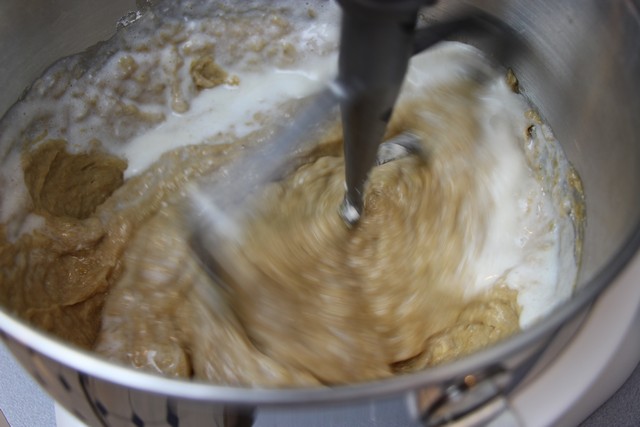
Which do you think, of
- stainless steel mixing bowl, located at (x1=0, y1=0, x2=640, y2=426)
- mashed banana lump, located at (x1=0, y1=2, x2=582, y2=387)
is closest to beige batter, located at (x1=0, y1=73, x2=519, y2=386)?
mashed banana lump, located at (x1=0, y1=2, x2=582, y2=387)

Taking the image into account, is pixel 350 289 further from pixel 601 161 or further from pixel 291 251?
pixel 601 161

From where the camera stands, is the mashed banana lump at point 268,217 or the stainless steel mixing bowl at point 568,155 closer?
the stainless steel mixing bowl at point 568,155

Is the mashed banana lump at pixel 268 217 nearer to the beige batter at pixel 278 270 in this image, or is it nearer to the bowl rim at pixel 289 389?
the beige batter at pixel 278 270

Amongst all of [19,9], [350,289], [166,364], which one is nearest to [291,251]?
[350,289]

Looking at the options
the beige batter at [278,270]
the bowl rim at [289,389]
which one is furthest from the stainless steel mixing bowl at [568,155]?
the beige batter at [278,270]

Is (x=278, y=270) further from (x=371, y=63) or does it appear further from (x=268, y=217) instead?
(x=371, y=63)
